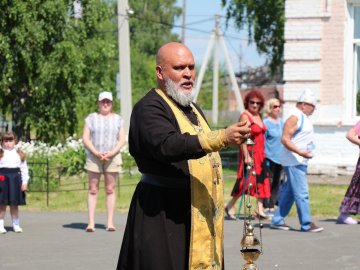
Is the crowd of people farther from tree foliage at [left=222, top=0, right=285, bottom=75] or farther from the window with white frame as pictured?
tree foliage at [left=222, top=0, right=285, bottom=75]

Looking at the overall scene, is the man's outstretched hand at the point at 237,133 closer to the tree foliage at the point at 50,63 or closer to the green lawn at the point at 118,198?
the green lawn at the point at 118,198

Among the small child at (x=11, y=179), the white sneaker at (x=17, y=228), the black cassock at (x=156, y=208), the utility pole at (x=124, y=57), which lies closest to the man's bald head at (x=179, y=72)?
the black cassock at (x=156, y=208)

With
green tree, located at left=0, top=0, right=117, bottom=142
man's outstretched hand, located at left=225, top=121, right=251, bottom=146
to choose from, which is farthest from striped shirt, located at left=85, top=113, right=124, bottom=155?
green tree, located at left=0, top=0, right=117, bottom=142

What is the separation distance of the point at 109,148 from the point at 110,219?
0.91 metres

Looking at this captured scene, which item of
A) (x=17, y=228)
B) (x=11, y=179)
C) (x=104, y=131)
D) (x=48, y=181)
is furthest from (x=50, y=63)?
(x=104, y=131)

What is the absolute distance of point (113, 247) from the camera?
11.5 metres

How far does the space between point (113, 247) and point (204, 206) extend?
5592 mm

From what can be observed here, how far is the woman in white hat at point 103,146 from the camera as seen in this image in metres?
13.0

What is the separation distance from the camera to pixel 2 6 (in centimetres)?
2273

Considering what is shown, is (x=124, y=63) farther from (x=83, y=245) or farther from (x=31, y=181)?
(x=83, y=245)

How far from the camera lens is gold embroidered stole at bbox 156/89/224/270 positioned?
6035mm

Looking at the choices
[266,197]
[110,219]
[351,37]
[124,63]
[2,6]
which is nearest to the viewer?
[110,219]

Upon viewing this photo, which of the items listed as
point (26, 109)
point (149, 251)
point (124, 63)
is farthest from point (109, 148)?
point (124, 63)

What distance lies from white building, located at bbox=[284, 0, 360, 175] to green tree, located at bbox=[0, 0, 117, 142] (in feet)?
20.2
